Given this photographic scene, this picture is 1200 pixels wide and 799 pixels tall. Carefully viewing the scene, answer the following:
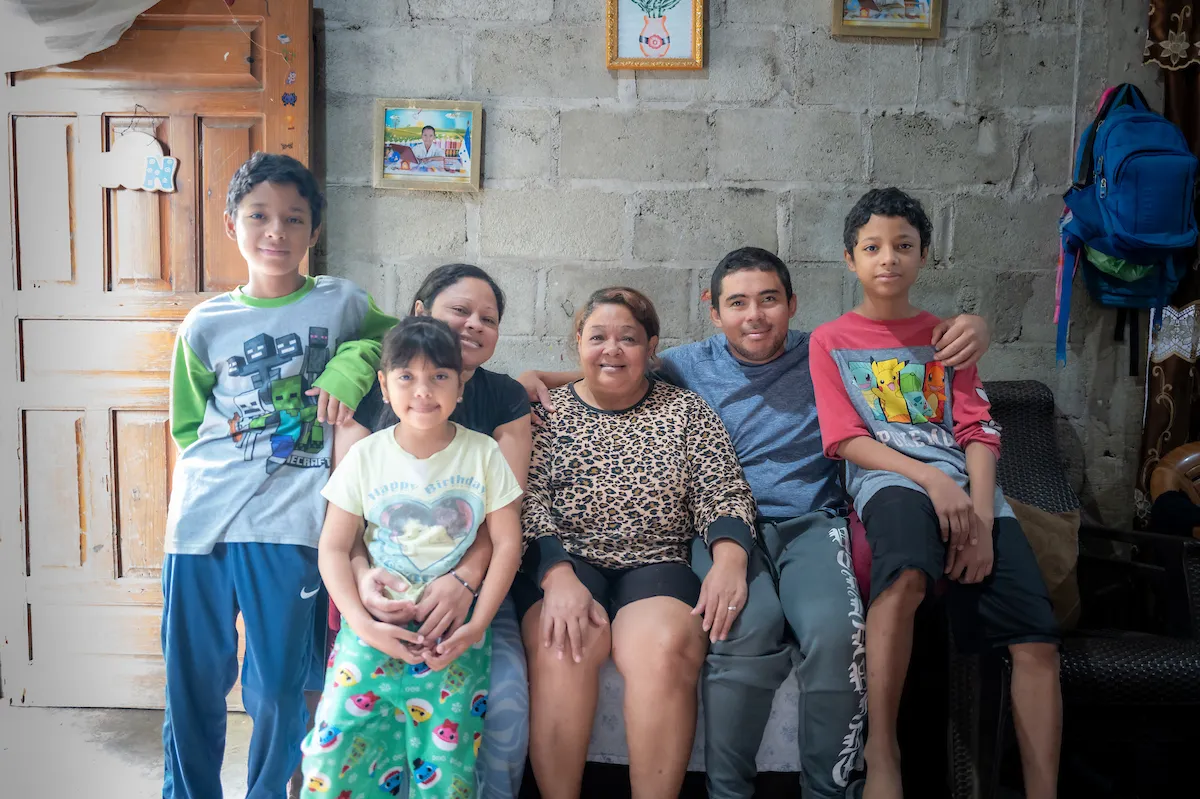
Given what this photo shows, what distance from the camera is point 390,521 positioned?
1485 millimetres

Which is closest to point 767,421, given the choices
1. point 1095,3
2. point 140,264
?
point 1095,3

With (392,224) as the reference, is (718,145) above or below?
above

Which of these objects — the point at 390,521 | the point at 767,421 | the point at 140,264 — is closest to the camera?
the point at 390,521

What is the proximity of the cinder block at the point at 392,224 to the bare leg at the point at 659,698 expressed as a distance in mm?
1365

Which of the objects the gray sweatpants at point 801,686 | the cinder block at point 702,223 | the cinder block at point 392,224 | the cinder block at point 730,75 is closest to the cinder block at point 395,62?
the cinder block at point 392,224

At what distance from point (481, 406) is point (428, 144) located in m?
1.02

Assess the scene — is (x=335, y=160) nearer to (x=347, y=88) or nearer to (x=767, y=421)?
(x=347, y=88)

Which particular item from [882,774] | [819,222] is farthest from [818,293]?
[882,774]

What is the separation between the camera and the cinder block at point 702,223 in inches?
93.2

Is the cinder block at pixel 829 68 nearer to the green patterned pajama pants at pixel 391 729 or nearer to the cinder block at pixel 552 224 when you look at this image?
the cinder block at pixel 552 224

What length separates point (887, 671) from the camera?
1.57 m

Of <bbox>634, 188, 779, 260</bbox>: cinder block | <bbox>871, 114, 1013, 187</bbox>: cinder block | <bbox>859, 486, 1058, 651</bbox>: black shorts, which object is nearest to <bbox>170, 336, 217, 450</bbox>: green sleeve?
<bbox>634, 188, 779, 260</bbox>: cinder block

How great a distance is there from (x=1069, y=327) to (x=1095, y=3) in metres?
0.96

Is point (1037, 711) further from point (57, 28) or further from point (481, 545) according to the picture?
point (57, 28)
